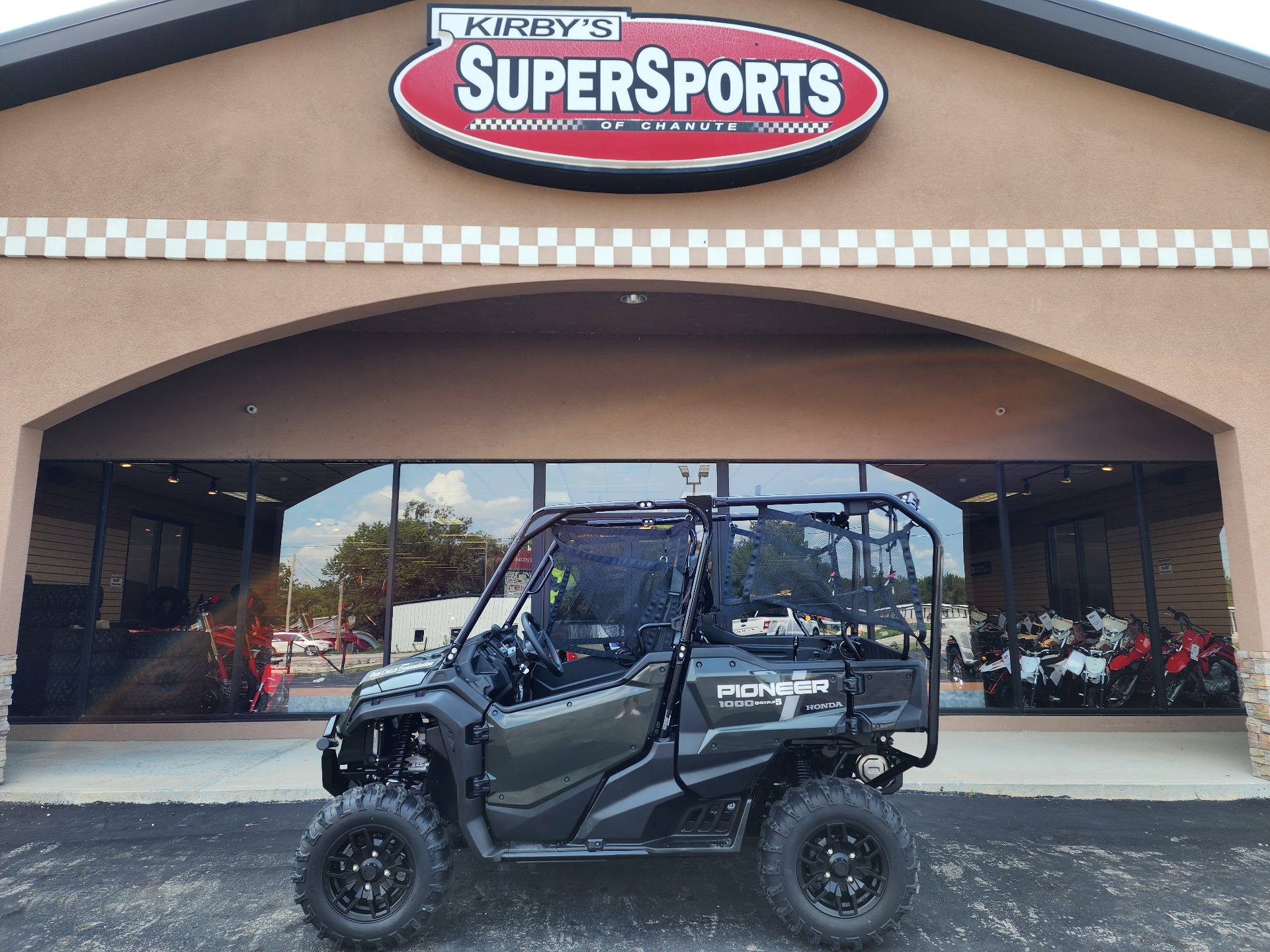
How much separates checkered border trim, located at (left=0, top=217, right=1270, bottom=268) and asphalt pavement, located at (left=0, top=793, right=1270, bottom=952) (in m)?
4.29

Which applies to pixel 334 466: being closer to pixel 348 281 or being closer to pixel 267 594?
pixel 267 594

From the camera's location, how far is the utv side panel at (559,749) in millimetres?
3373

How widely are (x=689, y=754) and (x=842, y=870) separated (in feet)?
2.68

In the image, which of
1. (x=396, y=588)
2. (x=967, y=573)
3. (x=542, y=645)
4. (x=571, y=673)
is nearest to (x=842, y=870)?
(x=571, y=673)

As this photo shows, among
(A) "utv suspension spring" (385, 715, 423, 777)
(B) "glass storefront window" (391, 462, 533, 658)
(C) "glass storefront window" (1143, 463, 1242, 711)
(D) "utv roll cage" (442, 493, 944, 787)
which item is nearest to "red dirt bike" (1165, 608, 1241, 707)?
(C) "glass storefront window" (1143, 463, 1242, 711)

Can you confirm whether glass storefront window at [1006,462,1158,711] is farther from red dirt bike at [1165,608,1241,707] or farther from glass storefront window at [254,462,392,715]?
glass storefront window at [254,462,392,715]

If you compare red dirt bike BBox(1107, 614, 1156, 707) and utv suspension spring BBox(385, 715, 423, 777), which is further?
red dirt bike BBox(1107, 614, 1156, 707)

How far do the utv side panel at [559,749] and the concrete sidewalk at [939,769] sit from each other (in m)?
3.08

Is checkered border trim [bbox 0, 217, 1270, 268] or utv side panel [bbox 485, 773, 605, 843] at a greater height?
checkered border trim [bbox 0, 217, 1270, 268]

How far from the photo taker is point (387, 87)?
255 inches

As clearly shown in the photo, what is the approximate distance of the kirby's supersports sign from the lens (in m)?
6.19

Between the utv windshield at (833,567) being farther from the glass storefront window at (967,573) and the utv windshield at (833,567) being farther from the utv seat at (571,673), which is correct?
the glass storefront window at (967,573)

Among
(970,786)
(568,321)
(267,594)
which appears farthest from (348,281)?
(970,786)

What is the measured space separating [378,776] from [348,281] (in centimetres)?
409
